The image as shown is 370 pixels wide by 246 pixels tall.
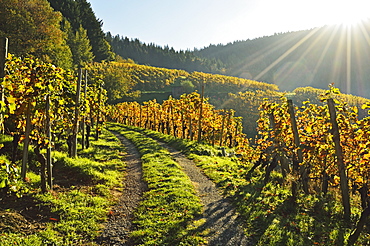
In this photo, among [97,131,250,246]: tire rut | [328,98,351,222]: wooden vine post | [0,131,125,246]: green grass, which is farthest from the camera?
[328,98,351,222]: wooden vine post

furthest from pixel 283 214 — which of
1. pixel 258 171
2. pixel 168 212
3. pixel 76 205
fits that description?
pixel 76 205

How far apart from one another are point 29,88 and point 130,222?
5296mm

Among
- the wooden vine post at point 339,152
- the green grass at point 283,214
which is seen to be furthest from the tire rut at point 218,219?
the wooden vine post at point 339,152

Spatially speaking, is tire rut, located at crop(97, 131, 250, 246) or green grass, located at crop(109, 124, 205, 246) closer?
green grass, located at crop(109, 124, 205, 246)

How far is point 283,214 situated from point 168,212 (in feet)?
13.7

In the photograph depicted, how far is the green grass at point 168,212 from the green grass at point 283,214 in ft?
5.82

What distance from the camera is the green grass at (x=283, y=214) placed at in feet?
23.1

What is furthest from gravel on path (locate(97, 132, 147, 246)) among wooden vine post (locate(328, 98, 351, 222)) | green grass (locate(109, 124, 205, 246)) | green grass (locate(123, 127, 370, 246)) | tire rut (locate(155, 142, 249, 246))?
wooden vine post (locate(328, 98, 351, 222))

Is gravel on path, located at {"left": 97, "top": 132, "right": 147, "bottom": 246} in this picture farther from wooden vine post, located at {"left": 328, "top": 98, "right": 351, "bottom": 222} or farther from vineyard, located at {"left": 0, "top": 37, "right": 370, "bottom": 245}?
wooden vine post, located at {"left": 328, "top": 98, "right": 351, "bottom": 222}

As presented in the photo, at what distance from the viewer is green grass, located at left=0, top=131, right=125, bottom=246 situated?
625 centimetres

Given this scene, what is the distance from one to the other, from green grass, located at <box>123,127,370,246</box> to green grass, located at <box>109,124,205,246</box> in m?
1.77

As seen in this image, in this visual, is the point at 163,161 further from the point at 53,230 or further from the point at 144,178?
the point at 53,230

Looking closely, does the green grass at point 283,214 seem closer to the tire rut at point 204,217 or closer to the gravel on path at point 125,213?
the tire rut at point 204,217

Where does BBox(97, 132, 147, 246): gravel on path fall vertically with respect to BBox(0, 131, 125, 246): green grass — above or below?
below
